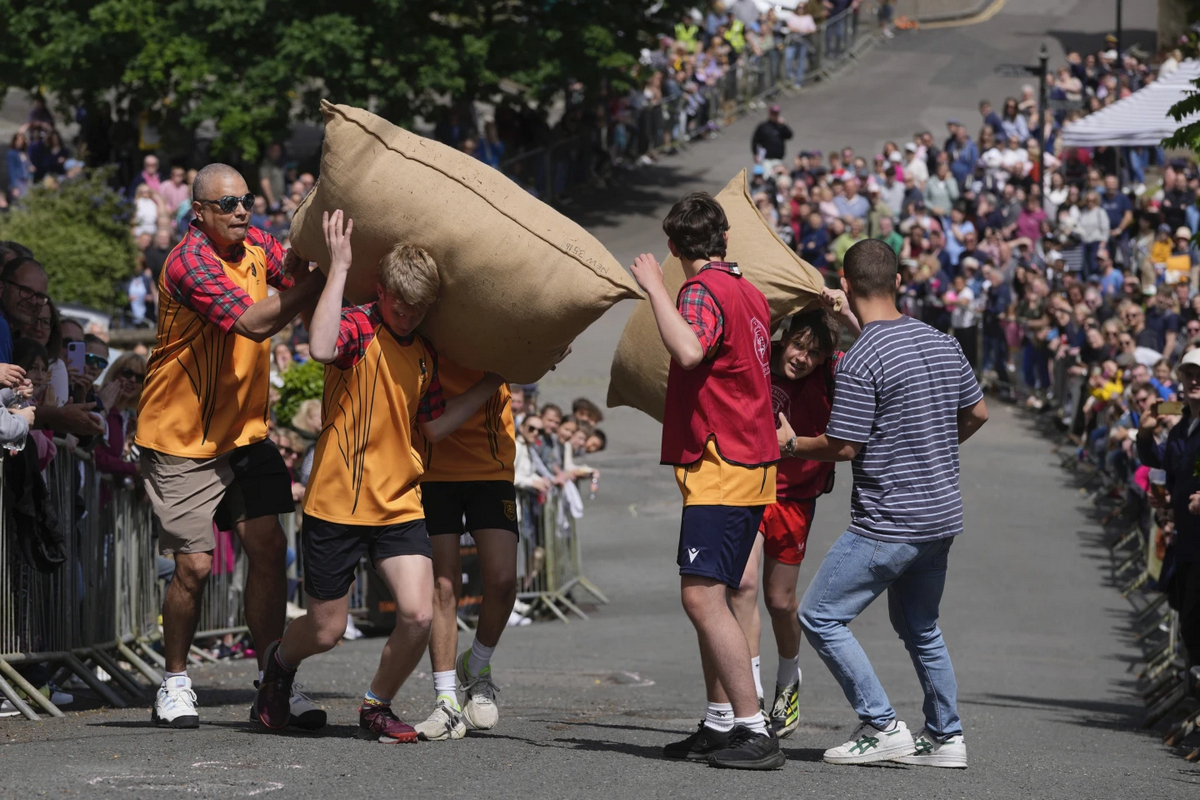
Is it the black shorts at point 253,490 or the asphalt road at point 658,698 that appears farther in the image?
the black shorts at point 253,490

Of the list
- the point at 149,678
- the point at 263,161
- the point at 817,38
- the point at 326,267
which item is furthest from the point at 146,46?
the point at 326,267

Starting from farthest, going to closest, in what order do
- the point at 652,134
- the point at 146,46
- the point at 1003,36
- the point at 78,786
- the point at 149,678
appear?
the point at 1003,36 < the point at 652,134 < the point at 146,46 < the point at 149,678 < the point at 78,786

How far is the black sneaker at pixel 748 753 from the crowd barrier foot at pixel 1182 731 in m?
3.14

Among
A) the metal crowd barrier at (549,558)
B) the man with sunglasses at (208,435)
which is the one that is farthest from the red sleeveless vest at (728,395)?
the metal crowd barrier at (549,558)

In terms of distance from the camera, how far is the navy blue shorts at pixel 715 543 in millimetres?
6297

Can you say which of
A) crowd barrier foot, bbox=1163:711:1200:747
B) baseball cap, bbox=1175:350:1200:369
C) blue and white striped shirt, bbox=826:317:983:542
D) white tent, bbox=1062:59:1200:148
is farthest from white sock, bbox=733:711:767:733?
white tent, bbox=1062:59:1200:148

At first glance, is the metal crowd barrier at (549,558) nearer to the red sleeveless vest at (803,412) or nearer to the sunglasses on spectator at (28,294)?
the sunglasses on spectator at (28,294)

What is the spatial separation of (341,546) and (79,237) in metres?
16.3

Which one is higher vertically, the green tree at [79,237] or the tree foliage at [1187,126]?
the tree foliage at [1187,126]

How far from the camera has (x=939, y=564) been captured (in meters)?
6.60

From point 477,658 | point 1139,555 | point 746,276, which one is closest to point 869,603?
point 746,276

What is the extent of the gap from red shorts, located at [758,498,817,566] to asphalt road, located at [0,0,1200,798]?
79 cm

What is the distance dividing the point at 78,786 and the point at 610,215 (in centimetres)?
2503

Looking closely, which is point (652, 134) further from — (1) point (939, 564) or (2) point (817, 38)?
(1) point (939, 564)
